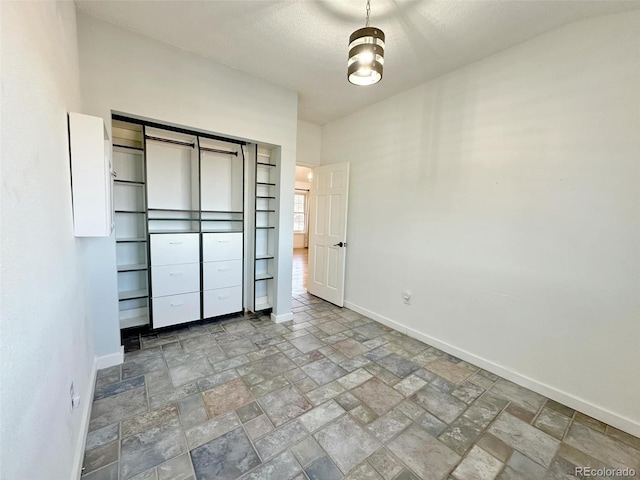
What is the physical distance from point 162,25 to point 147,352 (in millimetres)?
Answer: 2895

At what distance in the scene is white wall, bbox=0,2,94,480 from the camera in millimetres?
755

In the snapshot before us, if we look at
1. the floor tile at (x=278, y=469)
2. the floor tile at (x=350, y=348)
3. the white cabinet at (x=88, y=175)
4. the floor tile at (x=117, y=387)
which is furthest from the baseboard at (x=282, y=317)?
the white cabinet at (x=88, y=175)

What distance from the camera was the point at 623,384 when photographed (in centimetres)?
183

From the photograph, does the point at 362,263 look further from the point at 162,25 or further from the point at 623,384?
the point at 162,25

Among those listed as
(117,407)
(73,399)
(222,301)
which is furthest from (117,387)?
(222,301)

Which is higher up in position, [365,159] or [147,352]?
[365,159]

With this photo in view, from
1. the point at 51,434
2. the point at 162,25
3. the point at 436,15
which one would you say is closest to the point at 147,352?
the point at 51,434

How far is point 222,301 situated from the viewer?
3281 millimetres

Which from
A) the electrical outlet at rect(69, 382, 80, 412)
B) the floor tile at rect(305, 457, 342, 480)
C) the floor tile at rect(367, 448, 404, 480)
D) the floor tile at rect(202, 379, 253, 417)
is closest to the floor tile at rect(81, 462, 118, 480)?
the electrical outlet at rect(69, 382, 80, 412)

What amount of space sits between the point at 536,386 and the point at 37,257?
129 inches

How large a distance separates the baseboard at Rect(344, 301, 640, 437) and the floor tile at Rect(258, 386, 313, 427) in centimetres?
161

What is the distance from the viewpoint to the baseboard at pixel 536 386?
6.01ft

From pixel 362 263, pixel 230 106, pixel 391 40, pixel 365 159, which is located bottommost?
pixel 362 263

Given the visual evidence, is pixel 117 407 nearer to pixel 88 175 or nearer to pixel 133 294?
pixel 133 294
